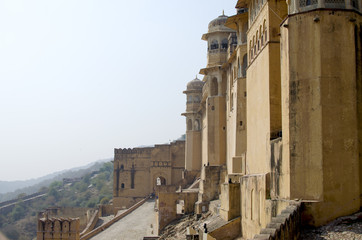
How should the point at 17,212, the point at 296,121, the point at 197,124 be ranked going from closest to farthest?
1. the point at 296,121
2. the point at 197,124
3. the point at 17,212

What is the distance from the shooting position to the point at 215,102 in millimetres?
31828

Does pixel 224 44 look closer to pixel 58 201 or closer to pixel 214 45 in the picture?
pixel 214 45

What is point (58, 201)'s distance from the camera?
99.0m

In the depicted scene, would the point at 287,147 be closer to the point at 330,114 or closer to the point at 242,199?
the point at 330,114

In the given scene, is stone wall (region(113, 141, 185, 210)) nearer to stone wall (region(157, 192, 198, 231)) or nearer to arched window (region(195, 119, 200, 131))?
arched window (region(195, 119, 200, 131))

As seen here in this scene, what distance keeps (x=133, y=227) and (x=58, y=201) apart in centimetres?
6740

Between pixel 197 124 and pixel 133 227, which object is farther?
pixel 197 124

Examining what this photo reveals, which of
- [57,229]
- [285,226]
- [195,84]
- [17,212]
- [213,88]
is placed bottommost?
[17,212]

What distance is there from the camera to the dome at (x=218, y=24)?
32359mm

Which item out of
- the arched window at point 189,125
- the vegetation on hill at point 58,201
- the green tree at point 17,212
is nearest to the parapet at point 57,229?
the arched window at point 189,125

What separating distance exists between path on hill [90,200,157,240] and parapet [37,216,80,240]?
14.6ft

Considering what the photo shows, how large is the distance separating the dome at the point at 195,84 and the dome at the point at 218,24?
33.5 feet

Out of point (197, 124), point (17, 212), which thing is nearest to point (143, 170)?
point (197, 124)

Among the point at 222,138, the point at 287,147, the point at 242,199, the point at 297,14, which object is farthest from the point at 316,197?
the point at 222,138
